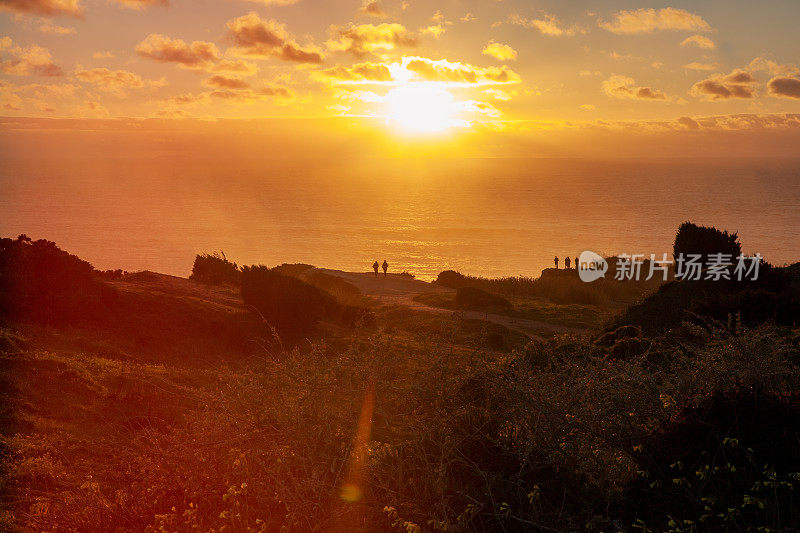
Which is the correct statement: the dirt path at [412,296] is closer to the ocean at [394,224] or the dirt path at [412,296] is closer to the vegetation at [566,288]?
the vegetation at [566,288]

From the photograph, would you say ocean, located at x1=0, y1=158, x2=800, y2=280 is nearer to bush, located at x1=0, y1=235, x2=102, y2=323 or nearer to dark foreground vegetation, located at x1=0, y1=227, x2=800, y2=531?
bush, located at x1=0, y1=235, x2=102, y2=323

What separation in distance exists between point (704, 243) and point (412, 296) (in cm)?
1606

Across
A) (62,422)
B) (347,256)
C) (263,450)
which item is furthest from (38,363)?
(347,256)

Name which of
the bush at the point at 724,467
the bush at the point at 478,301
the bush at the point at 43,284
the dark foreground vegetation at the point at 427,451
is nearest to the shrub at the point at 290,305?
the bush at the point at 43,284

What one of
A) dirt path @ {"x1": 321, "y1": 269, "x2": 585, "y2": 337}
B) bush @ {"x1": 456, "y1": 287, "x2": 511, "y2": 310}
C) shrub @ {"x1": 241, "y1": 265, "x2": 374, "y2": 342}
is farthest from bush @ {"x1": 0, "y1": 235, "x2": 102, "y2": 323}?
bush @ {"x1": 456, "y1": 287, "x2": 511, "y2": 310}

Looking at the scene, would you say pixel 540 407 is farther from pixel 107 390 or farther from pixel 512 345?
pixel 512 345

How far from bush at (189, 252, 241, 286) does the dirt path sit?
763cm

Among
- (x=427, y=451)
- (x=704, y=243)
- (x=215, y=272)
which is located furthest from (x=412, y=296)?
(x=427, y=451)

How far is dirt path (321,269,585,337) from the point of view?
26.7m

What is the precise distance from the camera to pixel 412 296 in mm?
37594

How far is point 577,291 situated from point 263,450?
111ft

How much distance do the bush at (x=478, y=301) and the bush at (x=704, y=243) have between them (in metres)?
8.81

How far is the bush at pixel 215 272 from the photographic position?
3004cm

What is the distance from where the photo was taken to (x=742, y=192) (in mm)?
178500
